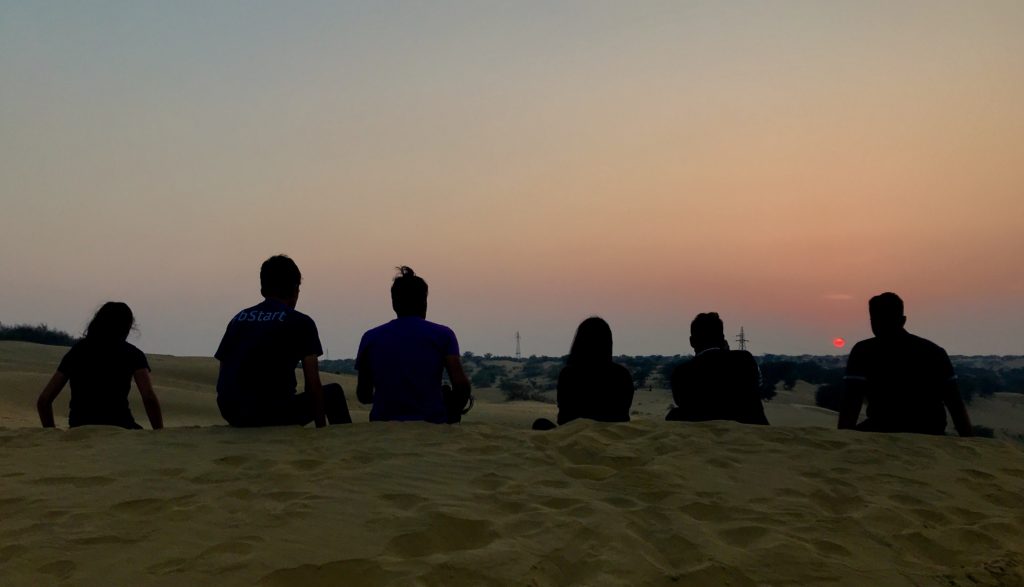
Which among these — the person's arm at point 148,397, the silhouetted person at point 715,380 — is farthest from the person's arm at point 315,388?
the silhouetted person at point 715,380

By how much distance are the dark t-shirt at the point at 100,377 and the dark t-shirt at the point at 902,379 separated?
605cm

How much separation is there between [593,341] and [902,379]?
2.58m

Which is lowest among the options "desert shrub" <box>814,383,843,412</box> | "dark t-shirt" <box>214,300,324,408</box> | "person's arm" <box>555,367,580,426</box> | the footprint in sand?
"desert shrub" <box>814,383,843,412</box>

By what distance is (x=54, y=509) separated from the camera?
427 cm

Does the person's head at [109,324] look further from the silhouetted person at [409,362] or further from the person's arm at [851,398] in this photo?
the person's arm at [851,398]

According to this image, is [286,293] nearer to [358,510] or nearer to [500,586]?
[358,510]

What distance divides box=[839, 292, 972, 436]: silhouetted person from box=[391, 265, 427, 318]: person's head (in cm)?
360

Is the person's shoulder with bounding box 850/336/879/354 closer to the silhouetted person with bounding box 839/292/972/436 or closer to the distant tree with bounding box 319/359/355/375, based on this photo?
the silhouetted person with bounding box 839/292/972/436

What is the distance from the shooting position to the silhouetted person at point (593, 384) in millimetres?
6859

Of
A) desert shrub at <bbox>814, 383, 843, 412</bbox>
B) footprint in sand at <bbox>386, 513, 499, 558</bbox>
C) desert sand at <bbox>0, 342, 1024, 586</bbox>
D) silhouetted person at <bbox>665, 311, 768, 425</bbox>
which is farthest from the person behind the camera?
desert shrub at <bbox>814, 383, 843, 412</bbox>

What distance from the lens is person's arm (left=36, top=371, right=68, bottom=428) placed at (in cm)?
679

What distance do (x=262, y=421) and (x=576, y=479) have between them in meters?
2.89

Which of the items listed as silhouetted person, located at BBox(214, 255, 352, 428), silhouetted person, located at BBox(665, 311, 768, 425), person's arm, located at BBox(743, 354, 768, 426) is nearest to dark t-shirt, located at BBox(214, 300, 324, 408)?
silhouetted person, located at BBox(214, 255, 352, 428)

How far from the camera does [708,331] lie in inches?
276
